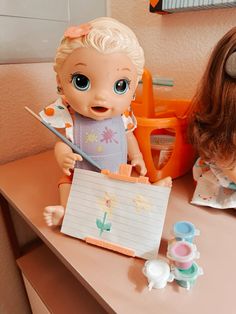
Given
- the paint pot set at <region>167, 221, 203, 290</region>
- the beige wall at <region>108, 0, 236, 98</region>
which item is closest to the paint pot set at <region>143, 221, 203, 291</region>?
the paint pot set at <region>167, 221, 203, 290</region>

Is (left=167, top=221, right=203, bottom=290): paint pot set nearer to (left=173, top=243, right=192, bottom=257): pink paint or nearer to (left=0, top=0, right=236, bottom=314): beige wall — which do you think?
(left=173, top=243, right=192, bottom=257): pink paint

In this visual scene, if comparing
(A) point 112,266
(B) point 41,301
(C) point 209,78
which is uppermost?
(C) point 209,78

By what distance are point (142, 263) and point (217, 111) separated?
1.07 feet

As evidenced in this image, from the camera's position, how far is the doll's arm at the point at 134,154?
0.62 m

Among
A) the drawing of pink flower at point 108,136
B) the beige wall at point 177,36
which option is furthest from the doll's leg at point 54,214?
the beige wall at point 177,36

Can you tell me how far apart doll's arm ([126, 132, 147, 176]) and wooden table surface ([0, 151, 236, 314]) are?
105mm

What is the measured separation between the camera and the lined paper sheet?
0.45 m

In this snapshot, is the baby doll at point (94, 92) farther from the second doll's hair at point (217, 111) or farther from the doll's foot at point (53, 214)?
the second doll's hair at point (217, 111)

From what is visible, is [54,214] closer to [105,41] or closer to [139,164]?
[139,164]

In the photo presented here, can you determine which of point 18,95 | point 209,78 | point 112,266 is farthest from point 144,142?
point 18,95

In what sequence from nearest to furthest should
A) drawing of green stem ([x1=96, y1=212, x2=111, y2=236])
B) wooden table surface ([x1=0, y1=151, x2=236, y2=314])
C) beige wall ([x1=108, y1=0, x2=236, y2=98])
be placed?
wooden table surface ([x1=0, y1=151, x2=236, y2=314]), drawing of green stem ([x1=96, y1=212, x2=111, y2=236]), beige wall ([x1=108, y1=0, x2=236, y2=98])

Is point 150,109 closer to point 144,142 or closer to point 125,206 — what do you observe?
point 144,142

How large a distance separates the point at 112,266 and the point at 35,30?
0.68m

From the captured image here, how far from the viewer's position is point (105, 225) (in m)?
0.48
